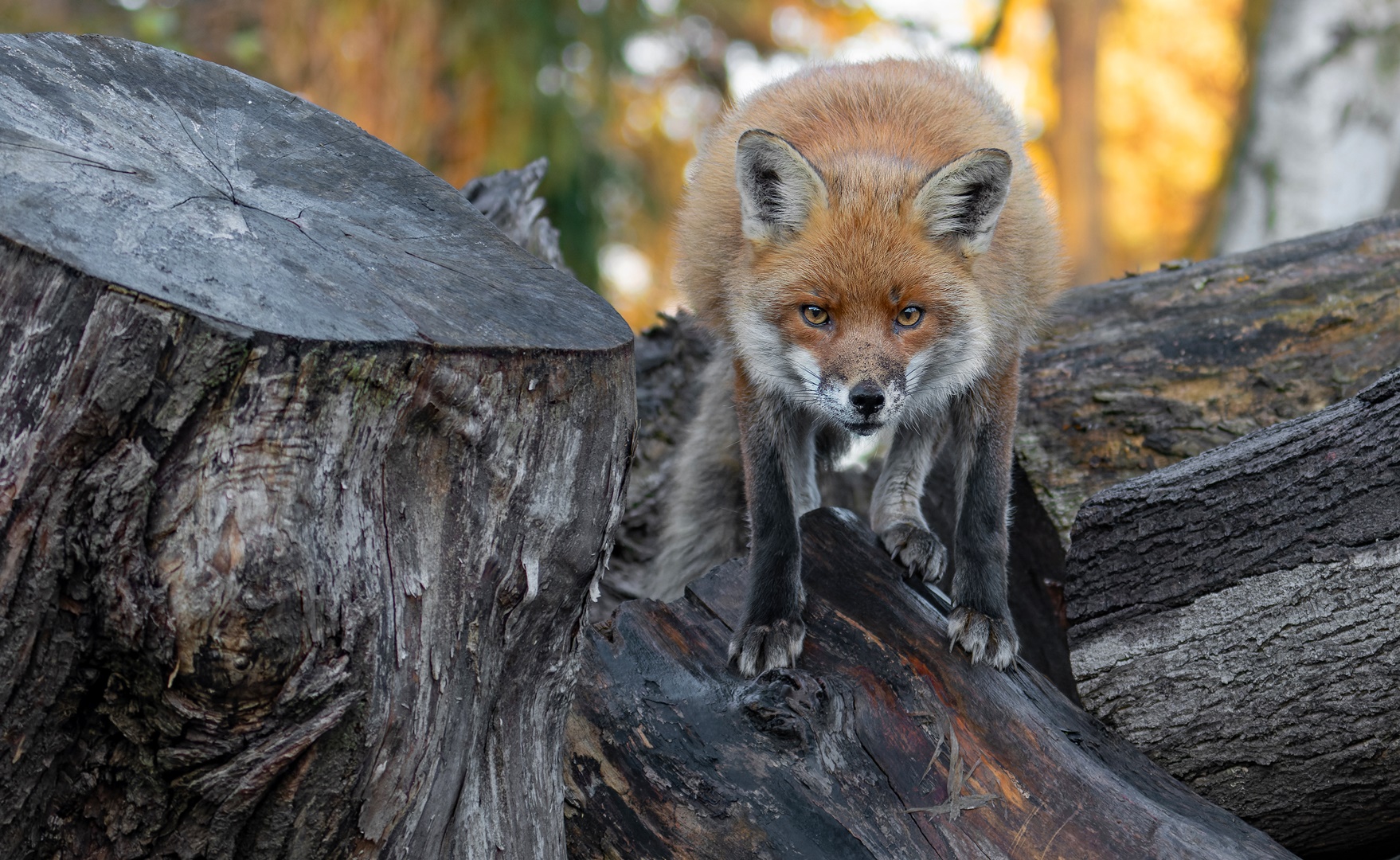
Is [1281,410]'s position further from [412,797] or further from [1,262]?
[1,262]

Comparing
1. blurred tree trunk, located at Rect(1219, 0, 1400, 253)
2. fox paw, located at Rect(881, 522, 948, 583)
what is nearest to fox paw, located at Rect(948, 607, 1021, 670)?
fox paw, located at Rect(881, 522, 948, 583)

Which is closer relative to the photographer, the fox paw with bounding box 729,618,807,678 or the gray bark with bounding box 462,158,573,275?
the fox paw with bounding box 729,618,807,678

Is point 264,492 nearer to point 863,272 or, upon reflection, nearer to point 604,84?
point 863,272

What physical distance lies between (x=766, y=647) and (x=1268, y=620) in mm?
1323

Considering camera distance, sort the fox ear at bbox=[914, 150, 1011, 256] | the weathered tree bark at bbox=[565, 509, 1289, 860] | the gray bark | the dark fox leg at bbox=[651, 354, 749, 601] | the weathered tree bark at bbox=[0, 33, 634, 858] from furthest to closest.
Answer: the gray bark → the dark fox leg at bbox=[651, 354, 749, 601] → the fox ear at bbox=[914, 150, 1011, 256] → the weathered tree bark at bbox=[565, 509, 1289, 860] → the weathered tree bark at bbox=[0, 33, 634, 858]

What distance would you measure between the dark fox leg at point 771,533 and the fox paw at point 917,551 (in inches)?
14.0

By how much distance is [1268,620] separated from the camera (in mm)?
2650

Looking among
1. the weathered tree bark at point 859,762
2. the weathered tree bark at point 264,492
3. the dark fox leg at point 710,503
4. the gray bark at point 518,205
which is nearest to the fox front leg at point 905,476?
the dark fox leg at point 710,503

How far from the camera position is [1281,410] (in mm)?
3902

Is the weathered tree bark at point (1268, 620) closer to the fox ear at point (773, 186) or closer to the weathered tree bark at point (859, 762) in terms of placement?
the weathered tree bark at point (859, 762)

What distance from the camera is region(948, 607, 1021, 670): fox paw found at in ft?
9.30

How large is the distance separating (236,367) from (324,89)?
21.6 ft

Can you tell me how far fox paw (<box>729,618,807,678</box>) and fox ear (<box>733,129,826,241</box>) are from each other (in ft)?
3.92

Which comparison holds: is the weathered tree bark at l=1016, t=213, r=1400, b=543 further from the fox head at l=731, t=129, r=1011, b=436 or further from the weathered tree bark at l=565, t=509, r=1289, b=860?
the weathered tree bark at l=565, t=509, r=1289, b=860
